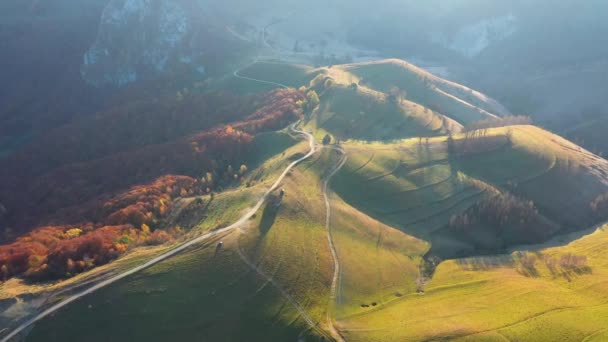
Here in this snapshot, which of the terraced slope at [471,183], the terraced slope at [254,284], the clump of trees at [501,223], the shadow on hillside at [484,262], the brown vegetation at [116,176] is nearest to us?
the terraced slope at [254,284]

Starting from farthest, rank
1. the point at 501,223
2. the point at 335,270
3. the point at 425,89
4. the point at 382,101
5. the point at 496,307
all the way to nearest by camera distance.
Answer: the point at 425,89, the point at 382,101, the point at 501,223, the point at 335,270, the point at 496,307

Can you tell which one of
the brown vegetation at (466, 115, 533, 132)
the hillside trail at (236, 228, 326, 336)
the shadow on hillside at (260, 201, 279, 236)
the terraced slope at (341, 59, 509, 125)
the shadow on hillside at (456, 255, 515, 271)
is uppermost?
the terraced slope at (341, 59, 509, 125)

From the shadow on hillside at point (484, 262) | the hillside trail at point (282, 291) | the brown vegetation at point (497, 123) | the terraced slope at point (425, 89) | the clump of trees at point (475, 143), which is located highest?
the terraced slope at point (425, 89)

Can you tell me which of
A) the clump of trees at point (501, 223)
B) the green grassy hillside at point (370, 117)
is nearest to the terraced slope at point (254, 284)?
the clump of trees at point (501, 223)

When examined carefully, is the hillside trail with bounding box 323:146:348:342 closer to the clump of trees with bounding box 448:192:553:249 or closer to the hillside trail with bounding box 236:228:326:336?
the hillside trail with bounding box 236:228:326:336

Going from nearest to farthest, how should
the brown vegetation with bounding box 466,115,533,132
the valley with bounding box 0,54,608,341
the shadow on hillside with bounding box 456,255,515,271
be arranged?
the valley with bounding box 0,54,608,341
the shadow on hillside with bounding box 456,255,515,271
the brown vegetation with bounding box 466,115,533,132

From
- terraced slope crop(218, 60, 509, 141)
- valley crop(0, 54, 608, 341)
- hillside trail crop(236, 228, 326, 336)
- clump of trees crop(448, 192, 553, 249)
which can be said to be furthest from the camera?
terraced slope crop(218, 60, 509, 141)

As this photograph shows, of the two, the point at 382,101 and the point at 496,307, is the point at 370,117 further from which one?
the point at 496,307

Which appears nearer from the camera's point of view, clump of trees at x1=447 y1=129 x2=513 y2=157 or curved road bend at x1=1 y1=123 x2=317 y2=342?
curved road bend at x1=1 y1=123 x2=317 y2=342

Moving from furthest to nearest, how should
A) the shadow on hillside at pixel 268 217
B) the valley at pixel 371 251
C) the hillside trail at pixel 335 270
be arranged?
the shadow on hillside at pixel 268 217, the hillside trail at pixel 335 270, the valley at pixel 371 251

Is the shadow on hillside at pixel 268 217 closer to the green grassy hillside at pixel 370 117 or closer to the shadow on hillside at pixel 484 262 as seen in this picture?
the shadow on hillside at pixel 484 262

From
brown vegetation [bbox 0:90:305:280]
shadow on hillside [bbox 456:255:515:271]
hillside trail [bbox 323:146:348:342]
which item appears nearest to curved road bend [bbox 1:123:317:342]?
brown vegetation [bbox 0:90:305:280]

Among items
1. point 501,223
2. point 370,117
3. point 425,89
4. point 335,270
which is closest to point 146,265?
point 335,270

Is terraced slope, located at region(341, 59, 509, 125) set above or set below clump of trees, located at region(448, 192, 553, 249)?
above
